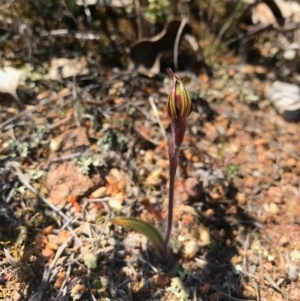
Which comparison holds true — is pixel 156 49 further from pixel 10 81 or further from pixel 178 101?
pixel 178 101

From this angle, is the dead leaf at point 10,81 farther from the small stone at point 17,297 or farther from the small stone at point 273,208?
the small stone at point 273,208

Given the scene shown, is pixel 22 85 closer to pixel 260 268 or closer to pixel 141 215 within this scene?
pixel 141 215

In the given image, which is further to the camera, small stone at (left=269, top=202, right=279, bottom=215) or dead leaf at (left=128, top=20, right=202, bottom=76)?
dead leaf at (left=128, top=20, right=202, bottom=76)

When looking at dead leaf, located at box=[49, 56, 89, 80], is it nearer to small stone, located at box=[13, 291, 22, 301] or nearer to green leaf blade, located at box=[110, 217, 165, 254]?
green leaf blade, located at box=[110, 217, 165, 254]

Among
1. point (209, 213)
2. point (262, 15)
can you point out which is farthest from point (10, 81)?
point (262, 15)

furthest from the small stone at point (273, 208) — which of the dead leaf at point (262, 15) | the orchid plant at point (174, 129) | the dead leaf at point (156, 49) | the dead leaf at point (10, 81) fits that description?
the dead leaf at point (10, 81)

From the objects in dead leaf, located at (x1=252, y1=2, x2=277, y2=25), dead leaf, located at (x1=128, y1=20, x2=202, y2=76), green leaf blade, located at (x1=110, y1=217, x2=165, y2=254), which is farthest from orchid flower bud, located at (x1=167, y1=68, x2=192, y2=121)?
dead leaf, located at (x1=252, y1=2, x2=277, y2=25)
